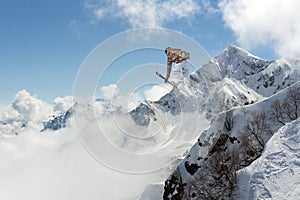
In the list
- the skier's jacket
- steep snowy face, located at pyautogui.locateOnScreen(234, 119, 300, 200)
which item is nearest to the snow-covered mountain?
steep snowy face, located at pyautogui.locateOnScreen(234, 119, 300, 200)

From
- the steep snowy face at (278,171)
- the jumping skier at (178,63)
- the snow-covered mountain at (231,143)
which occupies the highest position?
the snow-covered mountain at (231,143)

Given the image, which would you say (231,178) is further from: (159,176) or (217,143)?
(159,176)

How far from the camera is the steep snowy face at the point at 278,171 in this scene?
24880 mm

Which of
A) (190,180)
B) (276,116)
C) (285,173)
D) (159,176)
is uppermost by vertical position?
(159,176)

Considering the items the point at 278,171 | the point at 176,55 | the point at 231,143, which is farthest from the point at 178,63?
the point at 231,143

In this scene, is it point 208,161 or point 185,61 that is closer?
point 185,61

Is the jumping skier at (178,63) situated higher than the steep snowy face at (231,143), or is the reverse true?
the steep snowy face at (231,143)

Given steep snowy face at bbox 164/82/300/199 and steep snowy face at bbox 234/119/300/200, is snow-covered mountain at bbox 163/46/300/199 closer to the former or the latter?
steep snowy face at bbox 164/82/300/199

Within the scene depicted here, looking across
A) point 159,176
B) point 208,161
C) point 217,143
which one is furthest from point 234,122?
point 159,176

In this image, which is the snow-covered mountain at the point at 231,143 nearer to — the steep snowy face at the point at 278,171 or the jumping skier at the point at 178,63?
the steep snowy face at the point at 278,171

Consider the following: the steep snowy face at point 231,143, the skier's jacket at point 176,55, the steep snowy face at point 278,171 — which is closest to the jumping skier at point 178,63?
the skier's jacket at point 176,55

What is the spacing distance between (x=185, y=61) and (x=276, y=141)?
49.9ft

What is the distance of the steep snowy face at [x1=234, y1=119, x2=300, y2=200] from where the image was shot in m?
24.9

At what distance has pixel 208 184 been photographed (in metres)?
48.0
